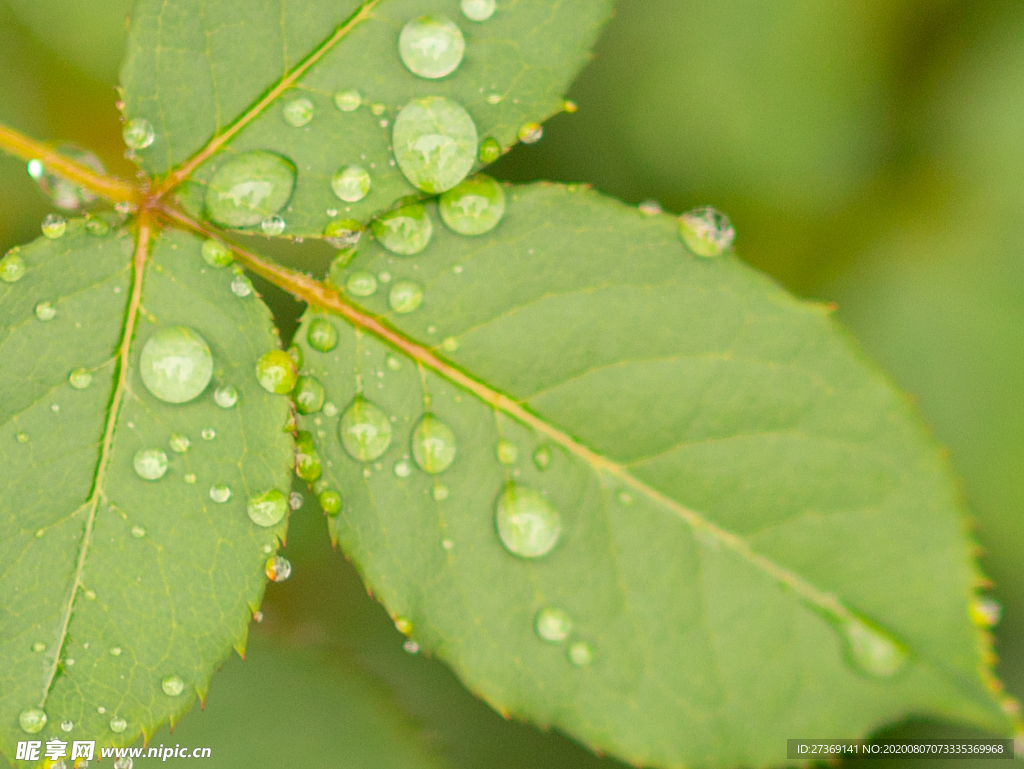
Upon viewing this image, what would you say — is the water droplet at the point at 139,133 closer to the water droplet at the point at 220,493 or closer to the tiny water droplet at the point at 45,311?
the tiny water droplet at the point at 45,311

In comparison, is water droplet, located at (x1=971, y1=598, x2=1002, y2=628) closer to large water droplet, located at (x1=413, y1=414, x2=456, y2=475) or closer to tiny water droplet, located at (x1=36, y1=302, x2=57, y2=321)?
large water droplet, located at (x1=413, y1=414, x2=456, y2=475)

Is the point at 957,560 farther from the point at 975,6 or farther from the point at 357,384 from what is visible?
Result: the point at 975,6

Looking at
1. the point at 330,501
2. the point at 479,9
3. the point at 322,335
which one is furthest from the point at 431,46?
the point at 330,501

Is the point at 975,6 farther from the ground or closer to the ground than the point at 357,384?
farther from the ground

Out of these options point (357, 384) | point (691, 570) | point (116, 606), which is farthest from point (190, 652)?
point (691, 570)

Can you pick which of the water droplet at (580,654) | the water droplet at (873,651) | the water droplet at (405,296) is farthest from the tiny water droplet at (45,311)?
the water droplet at (873,651)

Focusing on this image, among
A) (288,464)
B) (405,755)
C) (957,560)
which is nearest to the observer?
(957,560)
